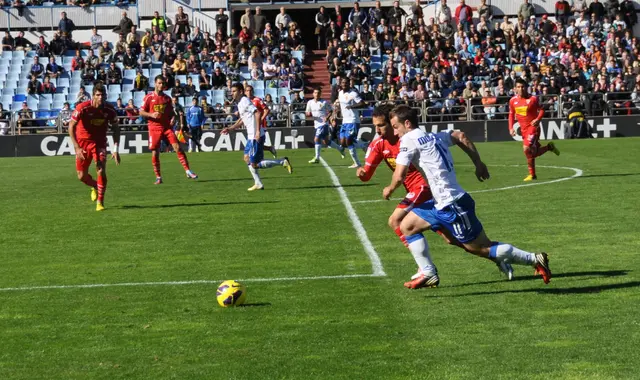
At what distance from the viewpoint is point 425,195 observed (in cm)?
1083

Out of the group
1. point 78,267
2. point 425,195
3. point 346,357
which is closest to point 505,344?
point 346,357

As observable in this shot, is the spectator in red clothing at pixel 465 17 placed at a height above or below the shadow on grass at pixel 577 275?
above

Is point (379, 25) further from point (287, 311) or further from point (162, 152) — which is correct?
point (287, 311)

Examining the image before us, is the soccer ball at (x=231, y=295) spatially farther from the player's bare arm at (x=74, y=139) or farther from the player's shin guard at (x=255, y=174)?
the player's shin guard at (x=255, y=174)

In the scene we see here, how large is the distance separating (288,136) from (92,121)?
74.6ft

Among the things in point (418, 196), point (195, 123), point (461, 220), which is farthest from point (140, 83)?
point (461, 220)

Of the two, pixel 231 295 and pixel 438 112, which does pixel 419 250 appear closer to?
pixel 231 295

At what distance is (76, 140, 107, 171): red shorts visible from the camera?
19250 mm

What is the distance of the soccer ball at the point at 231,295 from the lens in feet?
32.6

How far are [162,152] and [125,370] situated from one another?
3446cm

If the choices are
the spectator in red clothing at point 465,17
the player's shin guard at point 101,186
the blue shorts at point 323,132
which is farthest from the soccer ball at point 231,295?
the spectator in red clothing at point 465,17

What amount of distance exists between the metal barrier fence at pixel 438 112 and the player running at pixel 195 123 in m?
0.54

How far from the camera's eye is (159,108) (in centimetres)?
2491

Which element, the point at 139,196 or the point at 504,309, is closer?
the point at 504,309
